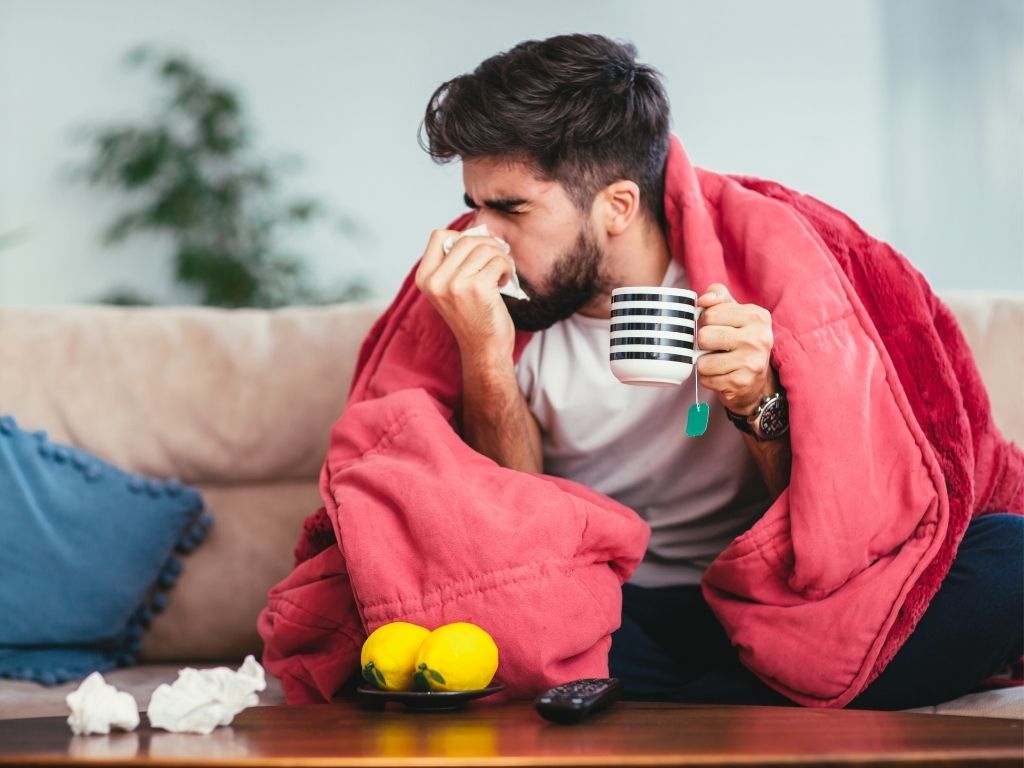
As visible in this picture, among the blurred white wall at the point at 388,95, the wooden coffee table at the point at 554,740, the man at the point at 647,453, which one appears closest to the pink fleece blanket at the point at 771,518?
the man at the point at 647,453

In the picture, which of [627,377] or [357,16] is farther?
[357,16]

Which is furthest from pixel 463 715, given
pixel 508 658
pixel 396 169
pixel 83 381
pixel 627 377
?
pixel 396 169

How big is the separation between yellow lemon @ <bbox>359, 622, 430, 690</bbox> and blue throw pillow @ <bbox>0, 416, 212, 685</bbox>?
0.74m

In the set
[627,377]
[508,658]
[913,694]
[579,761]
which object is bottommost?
[913,694]

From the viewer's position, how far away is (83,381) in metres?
1.77

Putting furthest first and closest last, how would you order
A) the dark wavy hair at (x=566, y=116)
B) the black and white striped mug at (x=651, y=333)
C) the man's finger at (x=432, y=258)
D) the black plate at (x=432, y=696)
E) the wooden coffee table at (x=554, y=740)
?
the dark wavy hair at (x=566, y=116), the man's finger at (x=432, y=258), the black and white striped mug at (x=651, y=333), the black plate at (x=432, y=696), the wooden coffee table at (x=554, y=740)

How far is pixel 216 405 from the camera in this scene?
1.78 meters

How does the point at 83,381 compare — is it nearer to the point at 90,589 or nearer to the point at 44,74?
the point at 90,589

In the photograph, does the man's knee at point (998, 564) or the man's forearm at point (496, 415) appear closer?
the man's knee at point (998, 564)

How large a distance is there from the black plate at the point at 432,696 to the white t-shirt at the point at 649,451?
0.57 m

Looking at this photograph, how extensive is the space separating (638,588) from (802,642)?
0.33m

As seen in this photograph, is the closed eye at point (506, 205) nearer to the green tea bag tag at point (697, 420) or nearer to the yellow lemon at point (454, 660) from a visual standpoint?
the green tea bag tag at point (697, 420)

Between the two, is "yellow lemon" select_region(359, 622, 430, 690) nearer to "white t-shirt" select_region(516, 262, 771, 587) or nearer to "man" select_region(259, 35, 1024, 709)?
"man" select_region(259, 35, 1024, 709)

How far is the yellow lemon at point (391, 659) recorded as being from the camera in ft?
3.34
